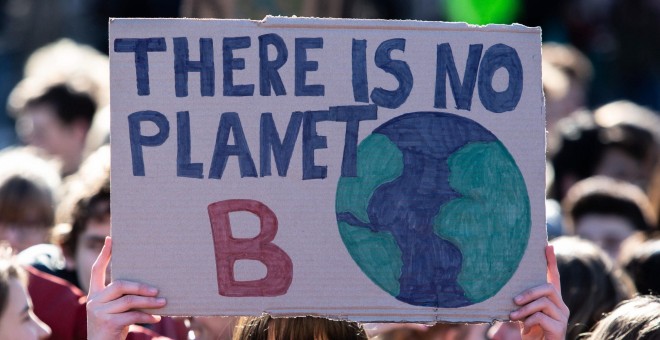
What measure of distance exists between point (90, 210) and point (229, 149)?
58.0 inches

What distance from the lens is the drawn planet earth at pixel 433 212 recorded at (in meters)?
2.86

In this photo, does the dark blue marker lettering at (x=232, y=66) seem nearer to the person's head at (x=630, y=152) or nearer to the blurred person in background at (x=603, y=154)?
the blurred person in background at (x=603, y=154)

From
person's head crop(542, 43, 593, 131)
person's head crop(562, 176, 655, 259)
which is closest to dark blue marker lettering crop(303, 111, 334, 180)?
person's head crop(562, 176, 655, 259)

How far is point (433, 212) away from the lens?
2869 mm

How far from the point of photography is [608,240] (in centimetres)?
544

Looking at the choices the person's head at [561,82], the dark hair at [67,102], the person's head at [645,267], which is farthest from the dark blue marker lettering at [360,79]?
the person's head at [561,82]

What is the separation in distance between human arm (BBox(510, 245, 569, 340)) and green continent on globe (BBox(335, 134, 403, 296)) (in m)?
0.29

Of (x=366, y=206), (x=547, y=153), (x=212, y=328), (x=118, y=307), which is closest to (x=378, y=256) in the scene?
(x=366, y=206)

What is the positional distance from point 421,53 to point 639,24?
7647 millimetres

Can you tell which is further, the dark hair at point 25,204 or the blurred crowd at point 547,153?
the dark hair at point 25,204

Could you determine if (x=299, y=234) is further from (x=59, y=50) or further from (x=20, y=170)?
(x=59, y=50)

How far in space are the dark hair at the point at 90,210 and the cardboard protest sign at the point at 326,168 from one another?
1397 mm

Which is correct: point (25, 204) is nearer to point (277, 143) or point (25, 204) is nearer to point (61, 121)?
point (61, 121)

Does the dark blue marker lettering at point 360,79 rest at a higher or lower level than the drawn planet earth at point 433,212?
higher
